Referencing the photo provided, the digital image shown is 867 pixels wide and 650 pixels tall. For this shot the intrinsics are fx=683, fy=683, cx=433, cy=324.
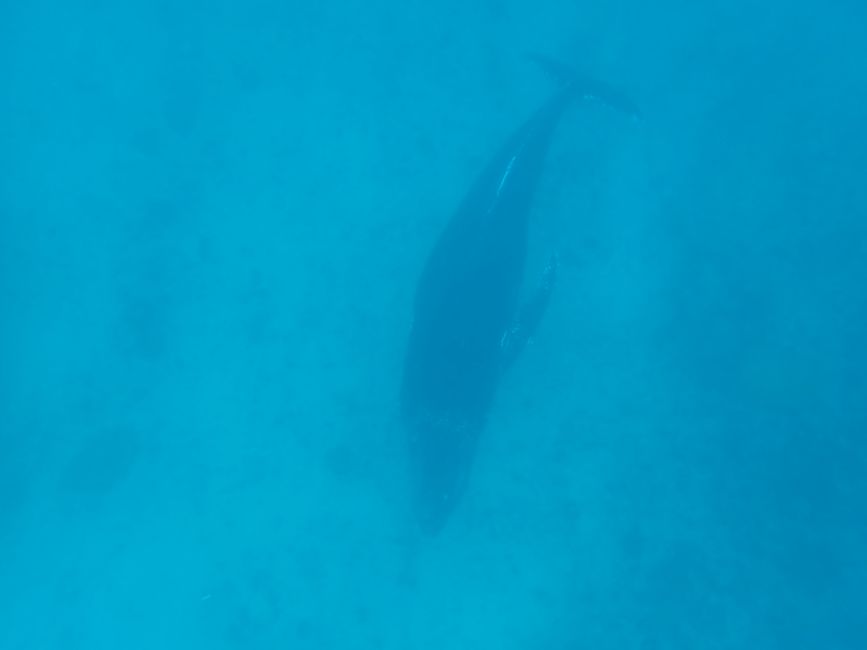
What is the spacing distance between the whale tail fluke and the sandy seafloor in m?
0.32

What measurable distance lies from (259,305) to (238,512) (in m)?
3.01

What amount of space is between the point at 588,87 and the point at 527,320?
4.15 meters

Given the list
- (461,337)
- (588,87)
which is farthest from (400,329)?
→ (588,87)

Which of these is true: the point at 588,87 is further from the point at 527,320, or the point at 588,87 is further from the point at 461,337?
the point at 461,337

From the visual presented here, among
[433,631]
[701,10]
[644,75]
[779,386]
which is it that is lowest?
[433,631]

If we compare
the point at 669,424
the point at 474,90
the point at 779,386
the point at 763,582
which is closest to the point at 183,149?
the point at 474,90

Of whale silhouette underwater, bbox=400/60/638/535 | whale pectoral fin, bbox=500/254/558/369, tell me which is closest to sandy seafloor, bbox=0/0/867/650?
whale pectoral fin, bbox=500/254/558/369

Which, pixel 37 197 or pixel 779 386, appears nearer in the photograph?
pixel 779 386

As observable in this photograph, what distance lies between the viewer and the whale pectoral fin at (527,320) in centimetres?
881

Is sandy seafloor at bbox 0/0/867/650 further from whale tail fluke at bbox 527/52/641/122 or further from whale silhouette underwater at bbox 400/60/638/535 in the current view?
whale silhouette underwater at bbox 400/60/638/535

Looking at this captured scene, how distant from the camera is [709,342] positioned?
1012 cm

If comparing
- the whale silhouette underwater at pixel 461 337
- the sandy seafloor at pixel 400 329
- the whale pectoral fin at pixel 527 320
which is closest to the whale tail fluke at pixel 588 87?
the sandy seafloor at pixel 400 329

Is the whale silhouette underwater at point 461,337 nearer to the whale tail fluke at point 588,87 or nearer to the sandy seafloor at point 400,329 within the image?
the sandy seafloor at point 400,329

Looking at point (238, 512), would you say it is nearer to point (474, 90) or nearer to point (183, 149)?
point (183, 149)
